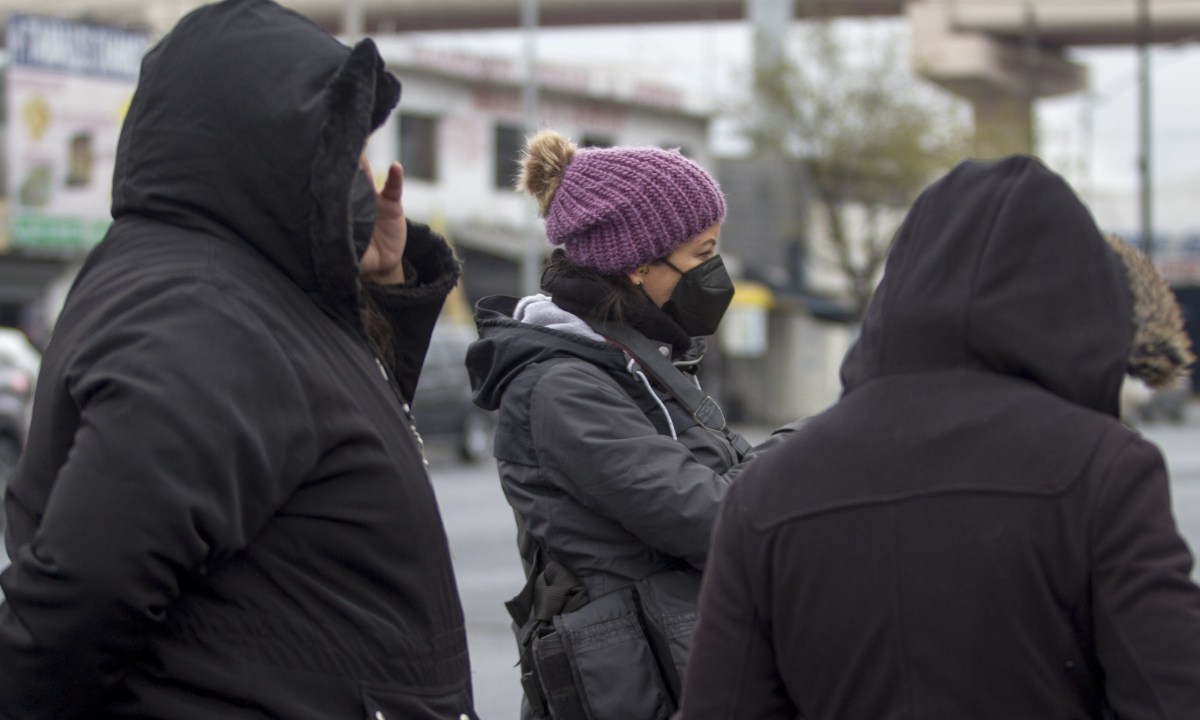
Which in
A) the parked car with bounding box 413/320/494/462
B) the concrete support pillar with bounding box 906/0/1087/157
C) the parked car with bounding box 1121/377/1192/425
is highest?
the concrete support pillar with bounding box 906/0/1087/157

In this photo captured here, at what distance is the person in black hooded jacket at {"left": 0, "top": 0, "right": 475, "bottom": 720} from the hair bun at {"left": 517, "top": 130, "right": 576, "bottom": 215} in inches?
41.2

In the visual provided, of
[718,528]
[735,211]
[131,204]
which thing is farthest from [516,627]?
[735,211]

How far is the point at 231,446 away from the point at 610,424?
1084 mm

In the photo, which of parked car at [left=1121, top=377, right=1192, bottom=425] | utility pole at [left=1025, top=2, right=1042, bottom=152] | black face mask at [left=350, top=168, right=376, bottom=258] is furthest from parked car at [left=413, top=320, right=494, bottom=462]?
black face mask at [left=350, top=168, right=376, bottom=258]

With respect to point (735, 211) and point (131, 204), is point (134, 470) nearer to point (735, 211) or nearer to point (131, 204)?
point (131, 204)

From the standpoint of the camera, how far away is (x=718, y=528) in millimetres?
2068

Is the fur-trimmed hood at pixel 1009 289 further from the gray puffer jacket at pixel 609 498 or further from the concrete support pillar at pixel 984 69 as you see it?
the concrete support pillar at pixel 984 69

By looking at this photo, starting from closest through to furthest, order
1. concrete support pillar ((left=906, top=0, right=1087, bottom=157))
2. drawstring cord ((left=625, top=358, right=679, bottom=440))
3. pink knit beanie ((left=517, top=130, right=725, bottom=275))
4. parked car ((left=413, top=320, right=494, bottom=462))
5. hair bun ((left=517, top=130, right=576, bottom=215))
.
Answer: drawstring cord ((left=625, top=358, right=679, bottom=440))
pink knit beanie ((left=517, top=130, right=725, bottom=275))
hair bun ((left=517, top=130, right=576, bottom=215))
parked car ((left=413, top=320, right=494, bottom=462))
concrete support pillar ((left=906, top=0, right=1087, bottom=157))

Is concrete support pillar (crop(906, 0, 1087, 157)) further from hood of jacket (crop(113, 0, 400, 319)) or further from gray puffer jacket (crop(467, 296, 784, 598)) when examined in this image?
hood of jacket (crop(113, 0, 400, 319))

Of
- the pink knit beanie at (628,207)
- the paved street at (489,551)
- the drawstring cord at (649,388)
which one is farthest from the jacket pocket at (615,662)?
the paved street at (489,551)

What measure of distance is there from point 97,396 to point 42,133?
27.5m

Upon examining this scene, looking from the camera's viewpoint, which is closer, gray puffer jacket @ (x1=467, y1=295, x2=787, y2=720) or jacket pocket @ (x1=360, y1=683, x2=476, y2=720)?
jacket pocket @ (x1=360, y1=683, x2=476, y2=720)

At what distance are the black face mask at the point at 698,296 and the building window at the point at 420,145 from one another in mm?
27290

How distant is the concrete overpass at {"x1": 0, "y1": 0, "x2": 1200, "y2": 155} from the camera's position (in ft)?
113
